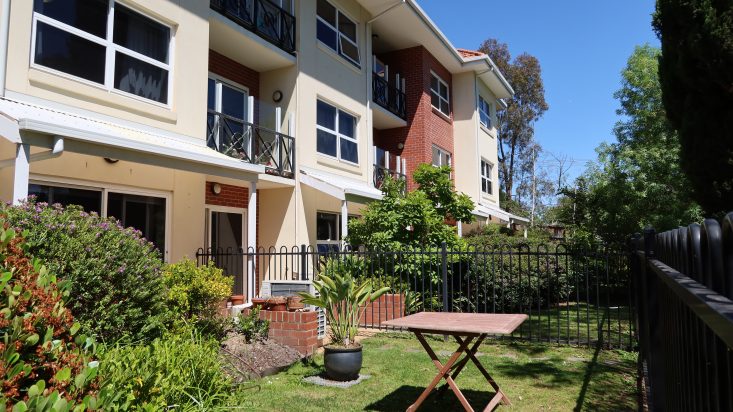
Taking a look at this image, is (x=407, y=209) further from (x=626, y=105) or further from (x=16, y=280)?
(x=626, y=105)

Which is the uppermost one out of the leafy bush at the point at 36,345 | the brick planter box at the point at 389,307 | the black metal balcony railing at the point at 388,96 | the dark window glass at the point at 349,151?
the black metal balcony railing at the point at 388,96

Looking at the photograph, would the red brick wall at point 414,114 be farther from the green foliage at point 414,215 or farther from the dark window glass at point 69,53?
the dark window glass at point 69,53

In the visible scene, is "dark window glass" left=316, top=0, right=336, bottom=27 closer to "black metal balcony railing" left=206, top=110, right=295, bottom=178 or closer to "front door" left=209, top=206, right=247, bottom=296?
"black metal balcony railing" left=206, top=110, right=295, bottom=178

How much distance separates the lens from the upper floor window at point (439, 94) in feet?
68.9

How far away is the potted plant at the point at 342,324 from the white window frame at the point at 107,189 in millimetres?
4486

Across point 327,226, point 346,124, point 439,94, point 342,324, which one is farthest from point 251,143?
point 439,94

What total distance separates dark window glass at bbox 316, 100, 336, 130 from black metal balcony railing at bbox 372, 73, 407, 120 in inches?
118

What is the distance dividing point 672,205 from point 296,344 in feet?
46.6

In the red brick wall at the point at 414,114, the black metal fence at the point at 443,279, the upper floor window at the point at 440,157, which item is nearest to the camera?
the black metal fence at the point at 443,279

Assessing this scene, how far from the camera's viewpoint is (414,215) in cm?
1129

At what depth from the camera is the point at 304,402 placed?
18.1 ft

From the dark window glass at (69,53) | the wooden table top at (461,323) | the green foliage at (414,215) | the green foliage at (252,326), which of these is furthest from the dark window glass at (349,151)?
the wooden table top at (461,323)

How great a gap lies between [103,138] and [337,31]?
9.68 metres

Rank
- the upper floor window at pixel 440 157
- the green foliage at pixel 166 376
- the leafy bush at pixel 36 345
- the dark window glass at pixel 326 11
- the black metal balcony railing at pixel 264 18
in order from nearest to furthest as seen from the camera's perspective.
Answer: the leafy bush at pixel 36 345, the green foliage at pixel 166 376, the black metal balcony railing at pixel 264 18, the dark window glass at pixel 326 11, the upper floor window at pixel 440 157
